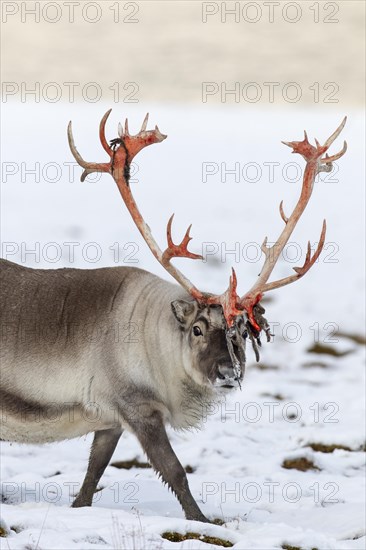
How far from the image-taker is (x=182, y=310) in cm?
722

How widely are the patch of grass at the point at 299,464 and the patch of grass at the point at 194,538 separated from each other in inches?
112

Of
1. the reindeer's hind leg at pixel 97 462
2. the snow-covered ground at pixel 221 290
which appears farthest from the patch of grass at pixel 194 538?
the reindeer's hind leg at pixel 97 462

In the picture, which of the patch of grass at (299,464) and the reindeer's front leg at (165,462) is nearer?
the reindeer's front leg at (165,462)

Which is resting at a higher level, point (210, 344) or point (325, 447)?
point (210, 344)

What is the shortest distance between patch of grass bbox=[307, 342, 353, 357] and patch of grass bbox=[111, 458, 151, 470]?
190 inches

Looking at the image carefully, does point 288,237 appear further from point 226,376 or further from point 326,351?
point 326,351

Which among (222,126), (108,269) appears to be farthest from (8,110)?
(108,269)

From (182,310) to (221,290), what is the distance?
9.02m

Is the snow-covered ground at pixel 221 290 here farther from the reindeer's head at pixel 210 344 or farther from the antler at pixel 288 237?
the antler at pixel 288 237

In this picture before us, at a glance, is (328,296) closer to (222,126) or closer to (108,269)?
(108,269)

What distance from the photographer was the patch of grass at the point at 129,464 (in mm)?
9258

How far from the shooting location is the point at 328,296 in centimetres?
1655

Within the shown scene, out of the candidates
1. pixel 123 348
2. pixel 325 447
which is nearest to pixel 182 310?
pixel 123 348

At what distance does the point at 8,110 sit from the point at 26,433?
945 inches
